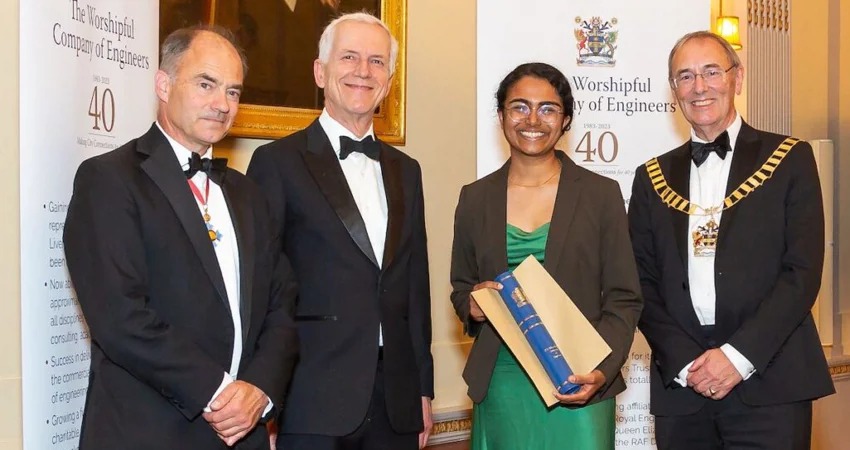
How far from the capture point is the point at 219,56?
272 centimetres

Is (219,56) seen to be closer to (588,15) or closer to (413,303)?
(413,303)

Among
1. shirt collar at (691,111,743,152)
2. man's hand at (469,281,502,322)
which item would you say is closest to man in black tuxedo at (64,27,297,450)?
man's hand at (469,281,502,322)

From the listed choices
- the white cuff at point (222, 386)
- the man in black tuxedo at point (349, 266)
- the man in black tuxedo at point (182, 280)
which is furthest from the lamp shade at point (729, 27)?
the white cuff at point (222, 386)

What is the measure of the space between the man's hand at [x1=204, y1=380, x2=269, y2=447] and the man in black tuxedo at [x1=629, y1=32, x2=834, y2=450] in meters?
1.45

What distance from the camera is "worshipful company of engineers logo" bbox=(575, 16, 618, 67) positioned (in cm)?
479

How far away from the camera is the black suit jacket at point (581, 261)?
3.16 m

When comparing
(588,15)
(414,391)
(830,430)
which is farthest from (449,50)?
(830,430)

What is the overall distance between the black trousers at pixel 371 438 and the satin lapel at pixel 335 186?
394 millimetres

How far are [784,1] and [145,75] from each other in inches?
211

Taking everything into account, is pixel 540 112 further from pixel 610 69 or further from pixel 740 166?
pixel 610 69

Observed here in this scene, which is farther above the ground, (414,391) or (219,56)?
(219,56)

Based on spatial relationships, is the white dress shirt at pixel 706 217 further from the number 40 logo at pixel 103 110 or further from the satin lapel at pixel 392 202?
the number 40 logo at pixel 103 110

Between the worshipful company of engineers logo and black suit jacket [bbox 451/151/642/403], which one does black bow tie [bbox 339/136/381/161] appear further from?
the worshipful company of engineers logo

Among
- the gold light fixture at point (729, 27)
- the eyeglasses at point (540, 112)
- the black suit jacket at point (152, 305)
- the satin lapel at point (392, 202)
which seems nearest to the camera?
the black suit jacket at point (152, 305)
